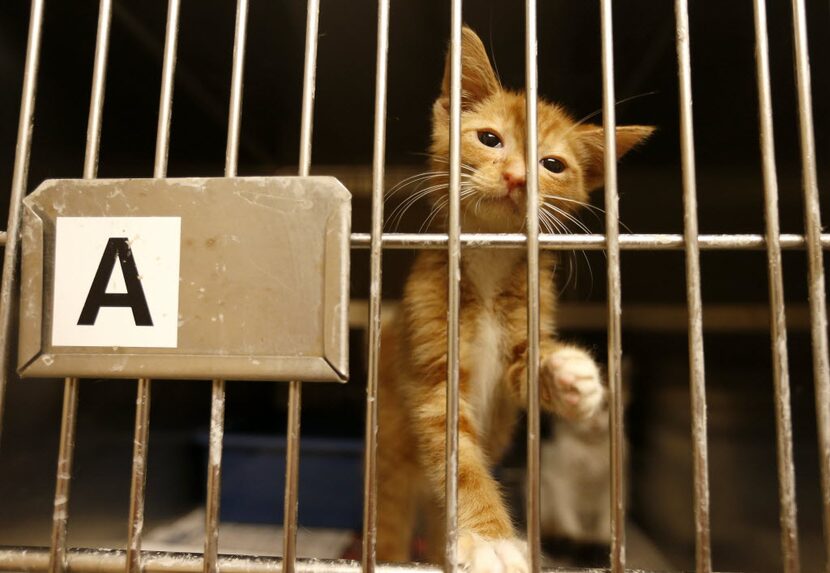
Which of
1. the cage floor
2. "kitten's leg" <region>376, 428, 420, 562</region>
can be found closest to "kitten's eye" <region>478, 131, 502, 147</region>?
"kitten's leg" <region>376, 428, 420, 562</region>

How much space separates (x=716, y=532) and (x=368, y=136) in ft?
3.66

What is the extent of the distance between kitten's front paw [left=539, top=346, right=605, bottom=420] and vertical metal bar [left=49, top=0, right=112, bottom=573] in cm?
59

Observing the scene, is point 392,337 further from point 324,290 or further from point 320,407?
point 324,290

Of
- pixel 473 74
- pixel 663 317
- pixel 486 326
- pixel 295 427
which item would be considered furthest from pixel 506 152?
pixel 295 427

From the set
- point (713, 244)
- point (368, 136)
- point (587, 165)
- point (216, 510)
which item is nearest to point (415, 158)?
point (368, 136)

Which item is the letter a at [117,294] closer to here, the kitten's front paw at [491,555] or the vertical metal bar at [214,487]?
the vertical metal bar at [214,487]

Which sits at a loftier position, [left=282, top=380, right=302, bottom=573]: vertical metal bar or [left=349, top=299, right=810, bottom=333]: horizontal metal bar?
[left=349, top=299, right=810, bottom=333]: horizontal metal bar

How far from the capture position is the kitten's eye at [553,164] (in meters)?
1.05

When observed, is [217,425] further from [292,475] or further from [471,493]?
[471,493]

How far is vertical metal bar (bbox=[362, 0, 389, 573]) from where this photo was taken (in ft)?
1.89

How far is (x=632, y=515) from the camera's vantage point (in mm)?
1298

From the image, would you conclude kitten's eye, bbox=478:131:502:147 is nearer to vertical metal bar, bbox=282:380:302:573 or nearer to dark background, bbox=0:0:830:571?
dark background, bbox=0:0:830:571

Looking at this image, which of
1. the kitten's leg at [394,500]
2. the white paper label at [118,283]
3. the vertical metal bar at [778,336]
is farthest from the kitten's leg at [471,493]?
the white paper label at [118,283]

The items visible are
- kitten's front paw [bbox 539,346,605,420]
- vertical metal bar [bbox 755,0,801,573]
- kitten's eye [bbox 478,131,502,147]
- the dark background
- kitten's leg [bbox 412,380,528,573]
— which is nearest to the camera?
vertical metal bar [bbox 755,0,801,573]
